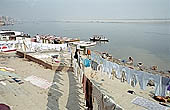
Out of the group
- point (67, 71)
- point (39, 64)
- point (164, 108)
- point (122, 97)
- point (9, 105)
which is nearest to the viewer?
point (9, 105)

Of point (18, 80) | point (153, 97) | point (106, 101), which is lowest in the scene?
point (153, 97)

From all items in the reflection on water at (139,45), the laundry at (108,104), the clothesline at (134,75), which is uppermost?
the laundry at (108,104)

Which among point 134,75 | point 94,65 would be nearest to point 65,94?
point 134,75

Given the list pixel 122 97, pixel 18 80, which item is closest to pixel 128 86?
pixel 122 97

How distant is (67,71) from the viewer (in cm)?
1319

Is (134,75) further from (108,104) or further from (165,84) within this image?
(108,104)

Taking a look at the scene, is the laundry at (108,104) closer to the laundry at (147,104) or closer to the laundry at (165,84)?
the laundry at (147,104)

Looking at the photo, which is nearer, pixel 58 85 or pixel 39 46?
pixel 58 85

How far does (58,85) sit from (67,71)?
8.89ft

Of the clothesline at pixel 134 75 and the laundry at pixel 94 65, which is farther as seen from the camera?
the laundry at pixel 94 65

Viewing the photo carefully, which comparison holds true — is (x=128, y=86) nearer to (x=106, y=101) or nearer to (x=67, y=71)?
(x=67, y=71)

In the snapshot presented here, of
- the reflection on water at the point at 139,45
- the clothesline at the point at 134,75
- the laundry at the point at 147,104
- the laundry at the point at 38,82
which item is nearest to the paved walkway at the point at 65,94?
the laundry at the point at 38,82

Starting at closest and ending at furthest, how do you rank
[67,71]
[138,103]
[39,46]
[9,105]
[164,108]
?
1. [9,105]
2. [164,108]
3. [138,103]
4. [67,71]
5. [39,46]

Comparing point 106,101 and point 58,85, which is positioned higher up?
point 106,101
